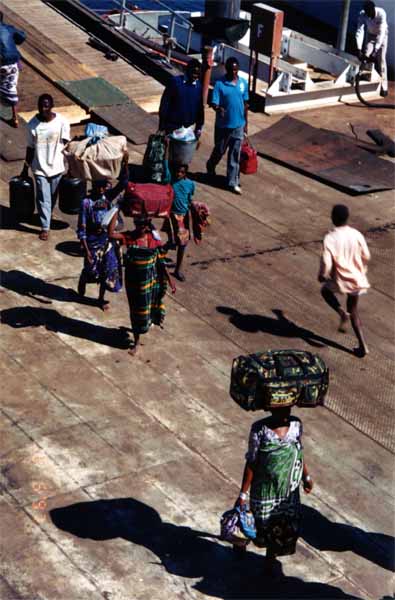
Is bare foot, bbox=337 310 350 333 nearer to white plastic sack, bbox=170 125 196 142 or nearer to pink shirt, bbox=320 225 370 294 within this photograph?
pink shirt, bbox=320 225 370 294

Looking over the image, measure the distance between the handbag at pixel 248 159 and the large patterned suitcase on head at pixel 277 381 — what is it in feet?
29.3

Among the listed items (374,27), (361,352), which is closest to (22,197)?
(361,352)

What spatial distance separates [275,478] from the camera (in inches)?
307

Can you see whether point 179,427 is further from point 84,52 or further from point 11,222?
point 84,52

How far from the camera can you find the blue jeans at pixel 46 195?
1341 centimetres

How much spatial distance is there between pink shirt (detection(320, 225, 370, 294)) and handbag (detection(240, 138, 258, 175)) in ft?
17.0

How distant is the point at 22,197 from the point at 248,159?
392 cm

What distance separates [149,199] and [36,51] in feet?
32.0

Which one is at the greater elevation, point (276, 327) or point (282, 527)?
point (282, 527)

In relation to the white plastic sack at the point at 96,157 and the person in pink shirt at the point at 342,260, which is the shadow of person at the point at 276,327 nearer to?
the person in pink shirt at the point at 342,260

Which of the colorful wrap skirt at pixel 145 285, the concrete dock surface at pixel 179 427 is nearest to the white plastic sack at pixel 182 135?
the concrete dock surface at pixel 179 427

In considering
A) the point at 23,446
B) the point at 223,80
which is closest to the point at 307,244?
the point at 223,80

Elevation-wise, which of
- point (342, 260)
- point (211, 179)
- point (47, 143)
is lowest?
point (211, 179)

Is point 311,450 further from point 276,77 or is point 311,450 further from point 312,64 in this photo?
point 312,64
